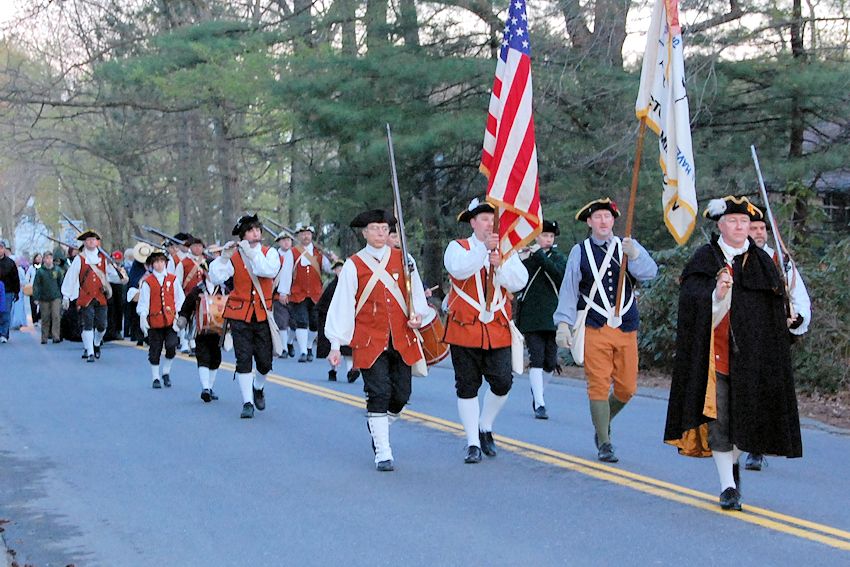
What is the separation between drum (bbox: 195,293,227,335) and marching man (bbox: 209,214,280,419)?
541 millimetres

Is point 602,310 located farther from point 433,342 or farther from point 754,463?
point 754,463

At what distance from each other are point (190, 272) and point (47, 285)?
1154 cm

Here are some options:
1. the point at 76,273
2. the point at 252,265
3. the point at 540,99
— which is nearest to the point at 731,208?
the point at 252,265

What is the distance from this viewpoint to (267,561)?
6676 mm

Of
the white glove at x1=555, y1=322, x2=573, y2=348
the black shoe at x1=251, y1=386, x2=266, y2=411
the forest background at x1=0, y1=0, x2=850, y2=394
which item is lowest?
the black shoe at x1=251, y1=386, x2=266, y2=411

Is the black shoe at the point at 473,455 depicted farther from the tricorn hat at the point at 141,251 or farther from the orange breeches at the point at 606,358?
the tricorn hat at the point at 141,251

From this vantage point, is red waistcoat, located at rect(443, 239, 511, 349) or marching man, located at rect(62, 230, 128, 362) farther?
marching man, located at rect(62, 230, 128, 362)

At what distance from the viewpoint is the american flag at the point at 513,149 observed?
9195 mm

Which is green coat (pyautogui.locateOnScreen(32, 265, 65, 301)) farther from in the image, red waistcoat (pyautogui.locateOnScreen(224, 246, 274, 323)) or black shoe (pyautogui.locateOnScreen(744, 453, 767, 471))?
black shoe (pyautogui.locateOnScreen(744, 453, 767, 471))

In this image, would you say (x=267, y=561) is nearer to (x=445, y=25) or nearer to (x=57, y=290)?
(x=445, y=25)

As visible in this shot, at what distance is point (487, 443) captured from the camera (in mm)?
9867

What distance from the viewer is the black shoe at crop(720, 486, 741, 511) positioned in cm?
744

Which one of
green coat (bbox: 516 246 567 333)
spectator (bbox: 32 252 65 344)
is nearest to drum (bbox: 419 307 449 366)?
green coat (bbox: 516 246 567 333)

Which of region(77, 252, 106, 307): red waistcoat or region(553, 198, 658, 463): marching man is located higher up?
region(77, 252, 106, 307): red waistcoat
